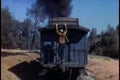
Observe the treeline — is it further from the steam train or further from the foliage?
the steam train

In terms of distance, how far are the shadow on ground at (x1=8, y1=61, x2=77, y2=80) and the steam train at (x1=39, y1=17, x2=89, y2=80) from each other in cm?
48

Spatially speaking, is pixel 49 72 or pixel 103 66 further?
pixel 103 66

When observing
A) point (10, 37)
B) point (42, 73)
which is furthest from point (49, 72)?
point (10, 37)

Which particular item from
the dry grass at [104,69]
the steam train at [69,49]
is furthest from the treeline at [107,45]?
the steam train at [69,49]

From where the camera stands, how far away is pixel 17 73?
24.7 meters

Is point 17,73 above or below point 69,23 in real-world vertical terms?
below

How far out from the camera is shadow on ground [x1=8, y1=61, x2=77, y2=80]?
2390cm

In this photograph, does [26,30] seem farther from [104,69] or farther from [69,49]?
[69,49]

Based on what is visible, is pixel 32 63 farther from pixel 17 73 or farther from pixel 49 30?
pixel 49 30

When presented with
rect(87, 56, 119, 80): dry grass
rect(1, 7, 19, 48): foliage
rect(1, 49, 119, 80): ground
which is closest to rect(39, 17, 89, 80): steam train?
rect(1, 49, 119, 80): ground

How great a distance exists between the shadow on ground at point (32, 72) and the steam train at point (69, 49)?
48cm

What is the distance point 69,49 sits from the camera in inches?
916

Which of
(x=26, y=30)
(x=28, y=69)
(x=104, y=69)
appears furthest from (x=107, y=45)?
(x=26, y=30)

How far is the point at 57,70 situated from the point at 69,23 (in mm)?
2821
